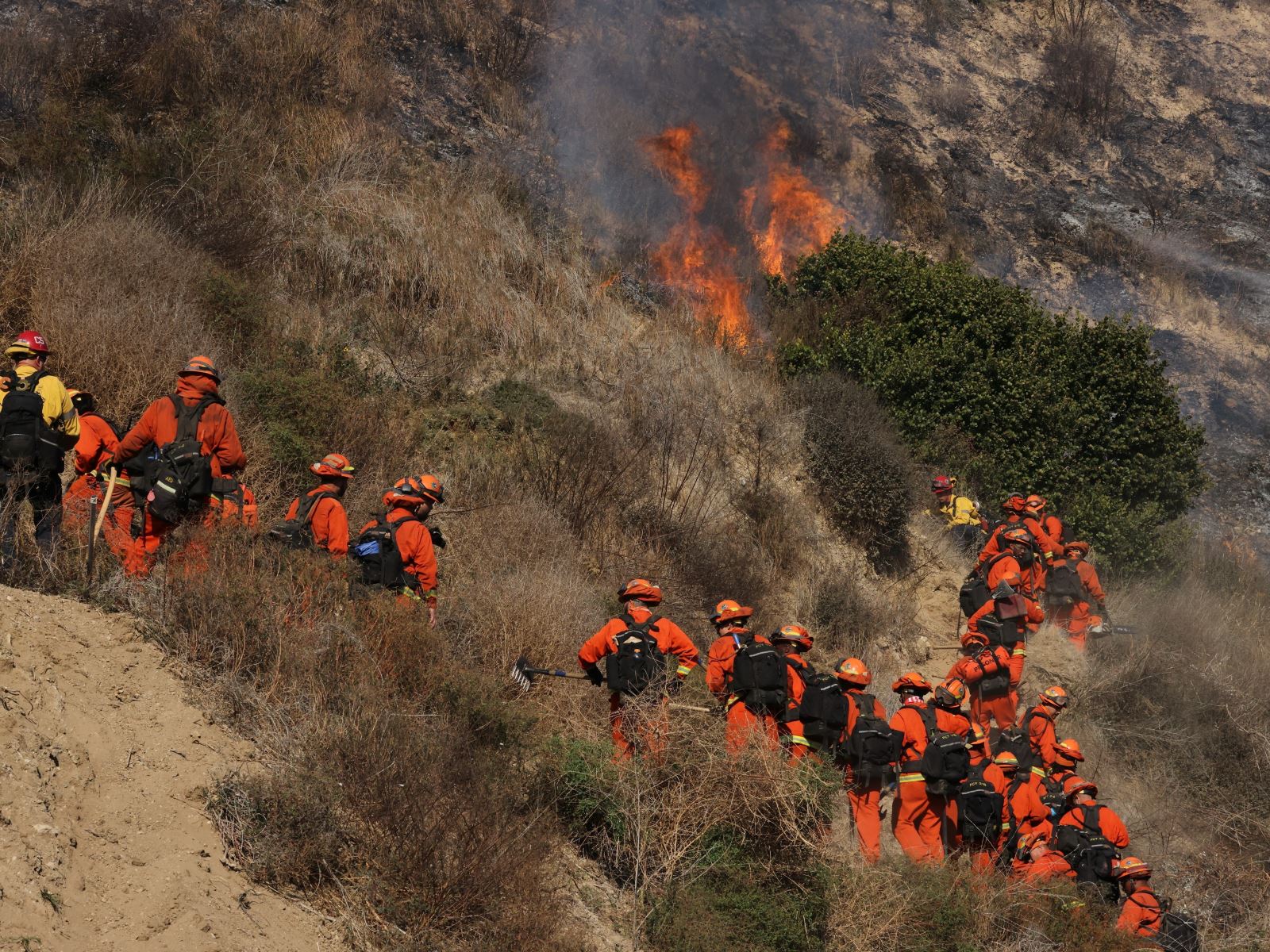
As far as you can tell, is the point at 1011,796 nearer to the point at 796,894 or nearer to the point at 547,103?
the point at 796,894

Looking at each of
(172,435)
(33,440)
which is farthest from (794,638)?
(33,440)

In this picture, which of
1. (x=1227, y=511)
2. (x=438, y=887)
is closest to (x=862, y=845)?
(x=438, y=887)

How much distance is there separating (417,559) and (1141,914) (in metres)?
5.84

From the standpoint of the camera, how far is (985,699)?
1211 centimetres

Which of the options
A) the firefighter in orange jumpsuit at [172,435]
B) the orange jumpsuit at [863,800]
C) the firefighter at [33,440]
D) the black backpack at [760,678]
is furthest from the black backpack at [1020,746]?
the firefighter at [33,440]

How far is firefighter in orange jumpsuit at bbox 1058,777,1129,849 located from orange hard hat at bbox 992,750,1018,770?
1.54 ft

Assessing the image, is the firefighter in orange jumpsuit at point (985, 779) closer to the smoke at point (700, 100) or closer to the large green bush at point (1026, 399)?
the large green bush at point (1026, 399)

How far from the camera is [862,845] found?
30.6ft

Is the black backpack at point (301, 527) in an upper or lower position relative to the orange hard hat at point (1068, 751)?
upper

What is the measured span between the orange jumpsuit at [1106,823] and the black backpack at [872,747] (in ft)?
5.40

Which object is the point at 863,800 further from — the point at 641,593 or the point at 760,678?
the point at 641,593

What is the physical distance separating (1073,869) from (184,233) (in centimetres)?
1075

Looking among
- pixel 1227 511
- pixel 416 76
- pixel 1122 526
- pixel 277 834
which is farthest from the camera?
pixel 1227 511

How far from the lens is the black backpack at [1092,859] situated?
9.47 metres
